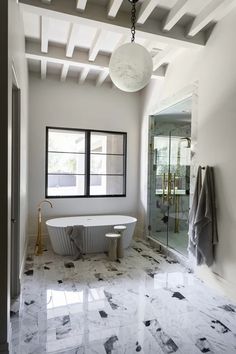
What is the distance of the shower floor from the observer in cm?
399

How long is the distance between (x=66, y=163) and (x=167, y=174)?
2.03m

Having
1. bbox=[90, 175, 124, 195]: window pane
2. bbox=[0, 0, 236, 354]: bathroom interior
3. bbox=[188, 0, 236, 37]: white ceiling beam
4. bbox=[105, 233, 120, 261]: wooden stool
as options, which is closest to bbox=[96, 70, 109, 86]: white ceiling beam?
bbox=[0, 0, 236, 354]: bathroom interior

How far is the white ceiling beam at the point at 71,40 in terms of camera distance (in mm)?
2958

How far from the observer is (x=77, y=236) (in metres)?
3.80

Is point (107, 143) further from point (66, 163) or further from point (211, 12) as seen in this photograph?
point (211, 12)

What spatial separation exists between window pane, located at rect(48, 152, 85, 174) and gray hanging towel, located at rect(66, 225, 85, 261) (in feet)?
4.76

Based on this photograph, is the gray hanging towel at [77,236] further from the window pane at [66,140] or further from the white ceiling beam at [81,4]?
the white ceiling beam at [81,4]

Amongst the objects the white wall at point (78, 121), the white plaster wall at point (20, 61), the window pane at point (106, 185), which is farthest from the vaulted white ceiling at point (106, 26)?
the window pane at point (106, 185)

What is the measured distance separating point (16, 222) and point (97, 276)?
127cm

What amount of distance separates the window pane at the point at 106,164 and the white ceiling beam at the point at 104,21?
2.60 m

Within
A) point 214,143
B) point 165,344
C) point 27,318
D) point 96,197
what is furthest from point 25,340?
point 96,197

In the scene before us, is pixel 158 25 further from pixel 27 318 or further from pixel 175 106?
pixel 27 318

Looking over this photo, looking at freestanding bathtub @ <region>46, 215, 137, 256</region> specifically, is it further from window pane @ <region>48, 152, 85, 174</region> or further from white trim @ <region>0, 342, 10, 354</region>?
white trim @ <region>0, 342, 10, 354</region>

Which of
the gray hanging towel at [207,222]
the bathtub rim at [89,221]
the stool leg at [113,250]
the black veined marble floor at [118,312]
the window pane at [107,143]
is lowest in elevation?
the black veined marble floor at [118,312]
